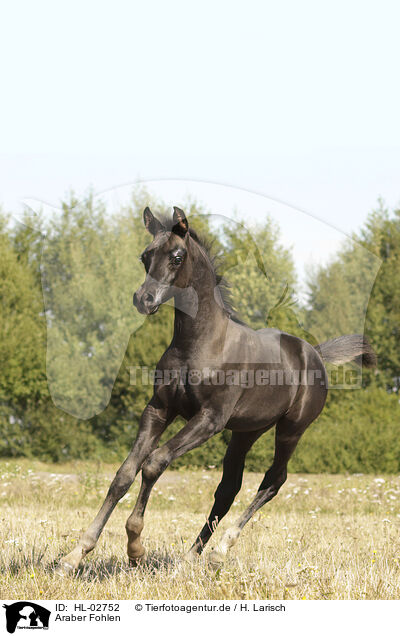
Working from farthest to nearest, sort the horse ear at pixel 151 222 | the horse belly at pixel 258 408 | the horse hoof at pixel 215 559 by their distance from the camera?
the horse hoof at pixel 215 559 → the horse belly at pixel 258 408 → the horse ear at pixel 151 222

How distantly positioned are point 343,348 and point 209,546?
2549 millimetres

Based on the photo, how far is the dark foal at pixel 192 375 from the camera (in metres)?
5.07

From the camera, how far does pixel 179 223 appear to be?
16.7 feet

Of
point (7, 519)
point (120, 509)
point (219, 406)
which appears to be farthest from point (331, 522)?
point (219, 406)

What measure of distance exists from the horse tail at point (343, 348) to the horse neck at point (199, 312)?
1.59 meters

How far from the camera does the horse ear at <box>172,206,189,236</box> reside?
199 inches

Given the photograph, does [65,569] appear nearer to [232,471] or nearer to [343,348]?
[232,471]

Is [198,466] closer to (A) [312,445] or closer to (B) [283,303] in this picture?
(A) [312,445]

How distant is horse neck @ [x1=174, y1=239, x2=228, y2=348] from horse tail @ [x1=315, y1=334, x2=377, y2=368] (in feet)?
5.20

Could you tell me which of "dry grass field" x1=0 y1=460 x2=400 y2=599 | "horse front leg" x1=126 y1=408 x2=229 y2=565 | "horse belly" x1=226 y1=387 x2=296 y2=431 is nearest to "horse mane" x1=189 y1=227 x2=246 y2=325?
"horse belly" x1=226 y1=387 x2=296 y2=431

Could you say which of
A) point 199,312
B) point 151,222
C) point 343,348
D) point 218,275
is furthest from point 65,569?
point 343,348
